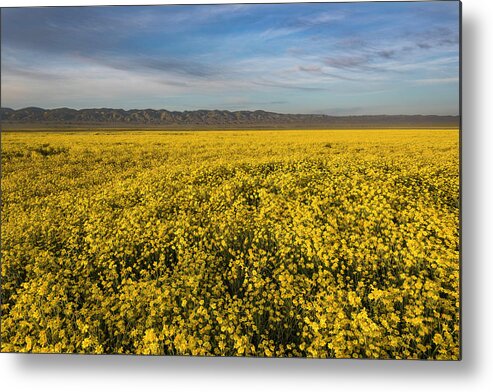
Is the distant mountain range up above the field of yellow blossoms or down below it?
above

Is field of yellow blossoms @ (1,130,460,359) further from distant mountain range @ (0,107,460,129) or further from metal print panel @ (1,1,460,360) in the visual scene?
distant mountain range @ (0,107,460,129)

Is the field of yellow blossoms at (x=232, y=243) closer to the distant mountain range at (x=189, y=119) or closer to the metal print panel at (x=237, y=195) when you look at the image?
the metal print panel at (x=237, y=195)

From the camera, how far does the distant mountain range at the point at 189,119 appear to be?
405 cm

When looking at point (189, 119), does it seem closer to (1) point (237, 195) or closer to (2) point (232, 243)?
(1) point (237, 195)

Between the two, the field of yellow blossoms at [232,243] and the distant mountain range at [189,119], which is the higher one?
the distant mountain range at [189,119]

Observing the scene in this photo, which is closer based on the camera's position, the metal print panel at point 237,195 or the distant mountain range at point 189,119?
the metal print panel at point 237,195

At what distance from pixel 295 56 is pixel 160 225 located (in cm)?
216

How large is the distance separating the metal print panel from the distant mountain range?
0.02 metres

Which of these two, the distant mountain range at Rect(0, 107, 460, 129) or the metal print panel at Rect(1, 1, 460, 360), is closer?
the metal print panel at Rect(1, 1, 460, 360)

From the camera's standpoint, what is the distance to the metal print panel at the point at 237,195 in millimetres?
3633

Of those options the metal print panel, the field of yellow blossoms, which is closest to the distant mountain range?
the metal print panel

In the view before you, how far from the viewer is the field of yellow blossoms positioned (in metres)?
3.60

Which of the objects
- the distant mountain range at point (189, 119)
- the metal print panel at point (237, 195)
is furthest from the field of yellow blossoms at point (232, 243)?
the distant mountain range at point (189, 119)

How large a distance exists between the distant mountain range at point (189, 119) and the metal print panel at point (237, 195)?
0.05 ft
